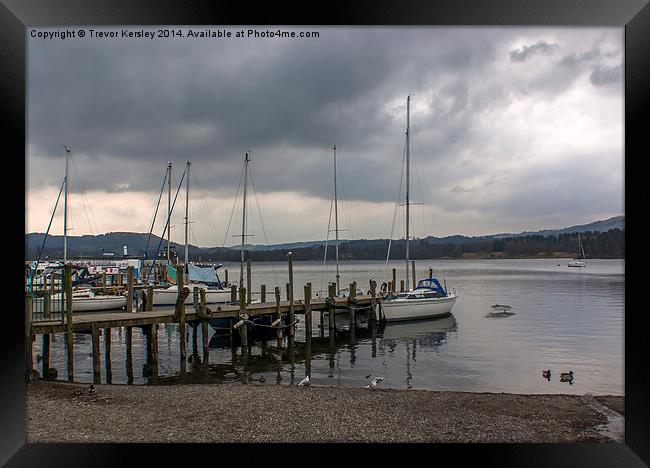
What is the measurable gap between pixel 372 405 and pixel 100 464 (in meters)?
4.03

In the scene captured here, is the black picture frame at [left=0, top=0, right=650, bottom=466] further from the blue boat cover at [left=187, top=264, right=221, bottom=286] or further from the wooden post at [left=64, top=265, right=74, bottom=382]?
the blue boat cover at [left=187, top=264, right=221, bottom=286]

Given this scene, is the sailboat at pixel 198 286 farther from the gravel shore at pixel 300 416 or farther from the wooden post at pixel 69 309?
the gravel shore at pixel 300 416

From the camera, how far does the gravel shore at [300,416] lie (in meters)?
5.80

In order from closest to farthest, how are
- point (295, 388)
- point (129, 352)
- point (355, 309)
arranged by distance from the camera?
point (295, 388)
point (129, 352)
point (355, 309)

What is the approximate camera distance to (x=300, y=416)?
6.56 m

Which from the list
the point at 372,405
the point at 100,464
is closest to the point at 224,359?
the point at 372,405

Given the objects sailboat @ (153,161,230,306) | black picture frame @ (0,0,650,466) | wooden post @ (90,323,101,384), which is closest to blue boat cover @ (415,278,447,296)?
sailboat @ (153,161,230,306)

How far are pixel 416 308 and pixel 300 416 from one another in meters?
14.4

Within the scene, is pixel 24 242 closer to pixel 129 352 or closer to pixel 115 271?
pixel 129 352

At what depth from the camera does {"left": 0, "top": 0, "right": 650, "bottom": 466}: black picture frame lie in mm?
4031
